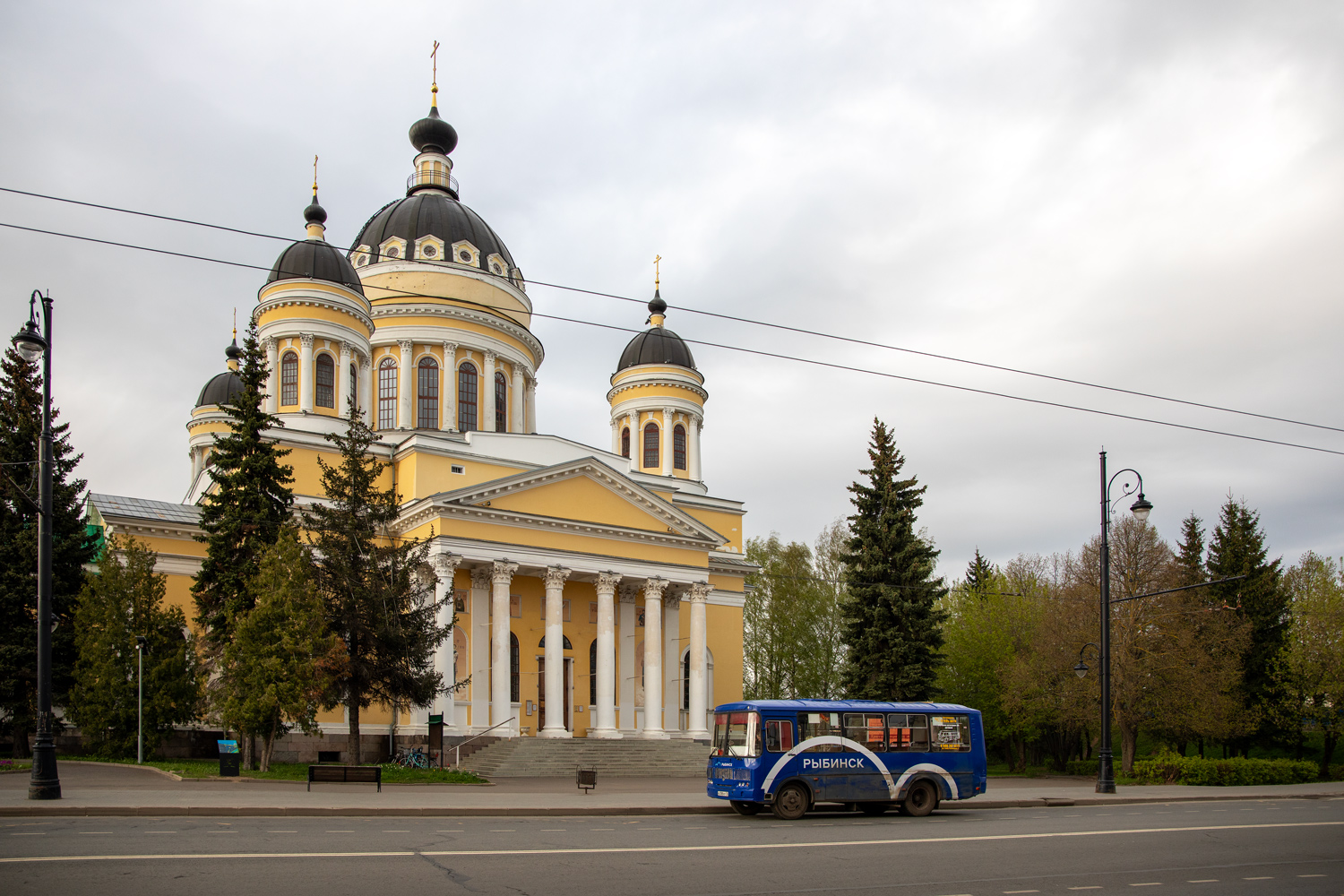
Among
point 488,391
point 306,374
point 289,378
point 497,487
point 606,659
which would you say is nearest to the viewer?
point 497,487

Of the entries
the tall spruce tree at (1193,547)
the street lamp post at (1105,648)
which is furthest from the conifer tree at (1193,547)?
the street lamp post at (1105,648)

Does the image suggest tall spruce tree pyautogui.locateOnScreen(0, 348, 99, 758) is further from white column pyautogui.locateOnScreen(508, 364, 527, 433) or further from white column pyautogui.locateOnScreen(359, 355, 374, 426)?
white column pyautogui.locateOnScreen(508, 364, 527, 433)

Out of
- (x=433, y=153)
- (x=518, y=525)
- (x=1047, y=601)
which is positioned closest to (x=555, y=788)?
(x=518, y=525)

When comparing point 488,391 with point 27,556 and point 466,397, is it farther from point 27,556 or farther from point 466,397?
point 27,556

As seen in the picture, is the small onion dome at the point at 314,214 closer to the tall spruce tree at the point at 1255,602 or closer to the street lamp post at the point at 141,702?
the street lamp post at the point at 141,702

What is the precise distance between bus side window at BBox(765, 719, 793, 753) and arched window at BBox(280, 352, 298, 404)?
2838 centimetres

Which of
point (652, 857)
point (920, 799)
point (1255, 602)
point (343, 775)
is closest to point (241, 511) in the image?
point (343, 775)

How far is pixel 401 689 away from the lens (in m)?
28.0

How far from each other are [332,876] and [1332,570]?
158 feet

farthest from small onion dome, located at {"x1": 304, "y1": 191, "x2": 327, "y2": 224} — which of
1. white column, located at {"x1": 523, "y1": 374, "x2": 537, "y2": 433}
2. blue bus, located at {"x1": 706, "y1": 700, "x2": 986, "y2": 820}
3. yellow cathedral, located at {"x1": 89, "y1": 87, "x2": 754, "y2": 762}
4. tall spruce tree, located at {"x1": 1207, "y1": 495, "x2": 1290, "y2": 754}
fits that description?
tall spruce tree, located at {"x1": 1207, "y1": 495, "x2": 1290, "y2": 754}

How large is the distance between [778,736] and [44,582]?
43.4ft

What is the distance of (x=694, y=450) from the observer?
51875 mm

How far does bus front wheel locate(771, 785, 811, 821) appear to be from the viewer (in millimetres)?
19328

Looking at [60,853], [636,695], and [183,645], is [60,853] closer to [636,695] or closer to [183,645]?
[183,645]
